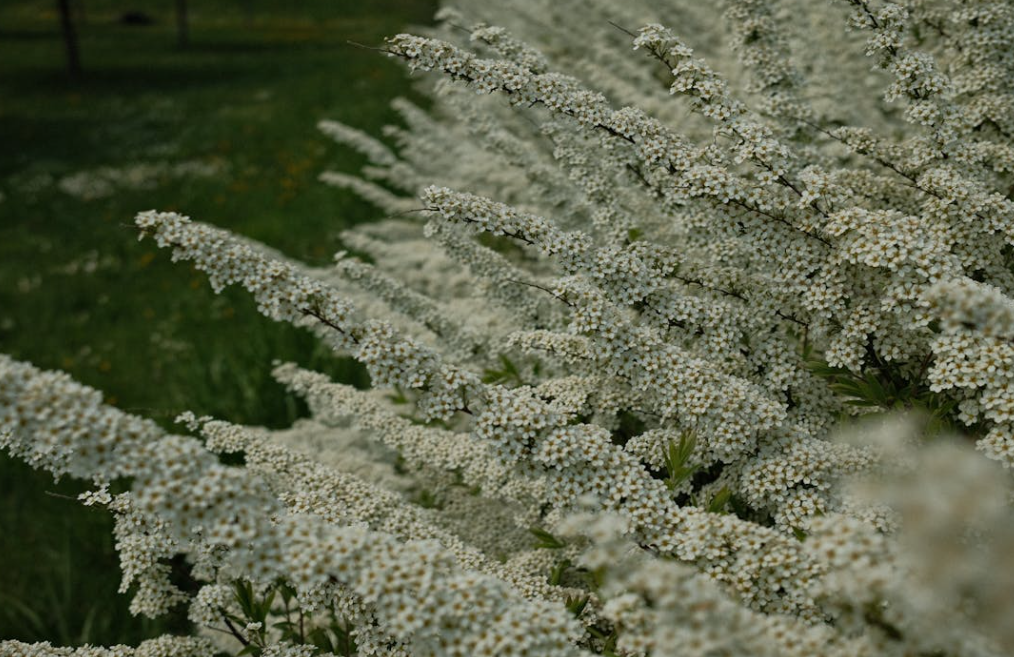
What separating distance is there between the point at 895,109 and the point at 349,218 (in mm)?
7236

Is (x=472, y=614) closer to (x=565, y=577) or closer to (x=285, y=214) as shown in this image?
(x=565, y=577)

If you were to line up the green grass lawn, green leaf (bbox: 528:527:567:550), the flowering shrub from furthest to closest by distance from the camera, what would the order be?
the green grass lawn → green leaf (bbox: 528:527:567:550) → the flowering shrub

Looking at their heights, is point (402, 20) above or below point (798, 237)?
below

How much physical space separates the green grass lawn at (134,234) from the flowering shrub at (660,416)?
126cm

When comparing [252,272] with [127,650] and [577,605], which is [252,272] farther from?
[577,605]

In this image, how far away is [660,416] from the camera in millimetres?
4051

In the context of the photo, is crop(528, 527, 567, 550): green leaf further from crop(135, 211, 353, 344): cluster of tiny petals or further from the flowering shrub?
crop(135, 211, 353, 344): cluster of tiny petals

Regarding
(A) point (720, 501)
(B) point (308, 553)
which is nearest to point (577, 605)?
(A) point (720, 501)

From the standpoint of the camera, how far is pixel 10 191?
15008 millimetres

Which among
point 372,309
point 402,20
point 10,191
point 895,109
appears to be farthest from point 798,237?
point 402,20

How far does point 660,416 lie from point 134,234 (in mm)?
11062

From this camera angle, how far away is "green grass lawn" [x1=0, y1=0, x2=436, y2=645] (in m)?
5.61

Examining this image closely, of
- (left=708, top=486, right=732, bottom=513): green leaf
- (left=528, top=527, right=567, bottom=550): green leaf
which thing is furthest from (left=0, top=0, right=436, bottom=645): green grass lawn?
(left=708, top=486, right=732, bottom=513): green leaf

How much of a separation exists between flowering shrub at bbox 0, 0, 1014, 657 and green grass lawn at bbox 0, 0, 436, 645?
126cm
